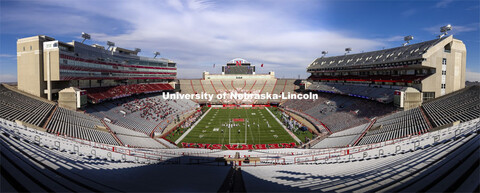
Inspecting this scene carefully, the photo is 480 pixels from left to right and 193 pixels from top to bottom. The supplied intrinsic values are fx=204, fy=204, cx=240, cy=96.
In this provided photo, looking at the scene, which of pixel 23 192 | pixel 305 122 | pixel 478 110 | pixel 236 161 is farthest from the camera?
pixel 305 122

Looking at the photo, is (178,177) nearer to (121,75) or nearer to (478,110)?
(478,110)

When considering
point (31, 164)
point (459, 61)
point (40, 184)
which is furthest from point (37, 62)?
point (459, 61)

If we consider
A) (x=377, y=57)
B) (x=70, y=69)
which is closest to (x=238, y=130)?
(x=70, y=69)

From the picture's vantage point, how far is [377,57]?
143ft

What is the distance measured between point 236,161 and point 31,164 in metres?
12.2

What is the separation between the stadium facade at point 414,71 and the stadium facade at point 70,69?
4730cm

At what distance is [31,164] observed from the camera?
27.6 ft

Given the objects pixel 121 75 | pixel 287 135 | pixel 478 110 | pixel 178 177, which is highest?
pixel 121 75

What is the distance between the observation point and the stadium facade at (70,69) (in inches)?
1104

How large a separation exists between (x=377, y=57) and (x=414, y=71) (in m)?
11.0

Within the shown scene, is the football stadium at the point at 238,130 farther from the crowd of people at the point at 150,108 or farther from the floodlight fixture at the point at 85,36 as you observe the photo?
the floodlight fixture at the point at 85,36

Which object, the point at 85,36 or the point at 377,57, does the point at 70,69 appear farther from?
the point at 377,57

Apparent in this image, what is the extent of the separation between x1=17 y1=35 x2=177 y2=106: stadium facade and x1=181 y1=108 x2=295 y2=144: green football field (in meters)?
17.7

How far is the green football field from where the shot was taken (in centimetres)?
2959
